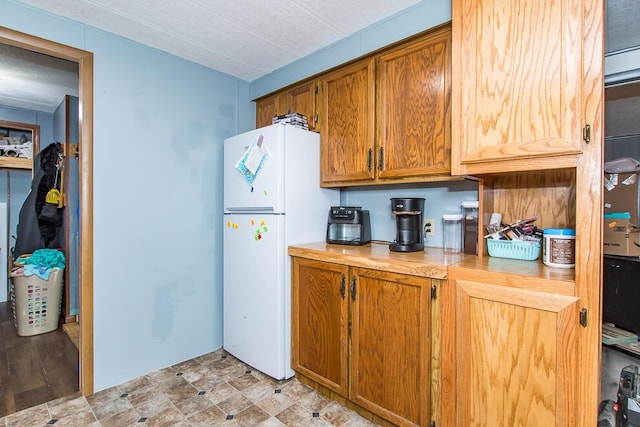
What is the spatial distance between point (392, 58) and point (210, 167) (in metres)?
1.65

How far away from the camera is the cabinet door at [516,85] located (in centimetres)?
123

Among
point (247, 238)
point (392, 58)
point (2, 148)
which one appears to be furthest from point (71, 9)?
point (2, 148)

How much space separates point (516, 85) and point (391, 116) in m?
0.78

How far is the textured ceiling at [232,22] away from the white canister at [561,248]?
1.47 metres

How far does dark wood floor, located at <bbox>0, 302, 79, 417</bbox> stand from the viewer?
207cm

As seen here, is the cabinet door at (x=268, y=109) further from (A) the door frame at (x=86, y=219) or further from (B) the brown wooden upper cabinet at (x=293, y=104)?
(A) the door frame at (x=86, y=219)

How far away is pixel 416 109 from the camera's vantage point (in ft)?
6.29

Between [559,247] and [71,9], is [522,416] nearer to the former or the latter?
[559,247]

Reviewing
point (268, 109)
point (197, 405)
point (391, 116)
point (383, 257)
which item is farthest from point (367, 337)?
point (268, 109)

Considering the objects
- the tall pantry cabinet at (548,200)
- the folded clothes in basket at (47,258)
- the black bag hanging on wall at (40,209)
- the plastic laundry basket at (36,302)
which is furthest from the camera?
the black bag hanging on wall at (40,209)

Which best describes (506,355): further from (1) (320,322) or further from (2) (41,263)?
(2) (41,263)

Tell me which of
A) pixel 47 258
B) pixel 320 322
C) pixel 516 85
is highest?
pixel 516 85

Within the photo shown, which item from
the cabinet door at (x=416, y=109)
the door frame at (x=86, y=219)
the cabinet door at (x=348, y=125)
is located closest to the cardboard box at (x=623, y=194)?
the cabinet door at (x=416, y=109)

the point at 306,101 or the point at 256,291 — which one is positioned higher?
the point at 306,101
